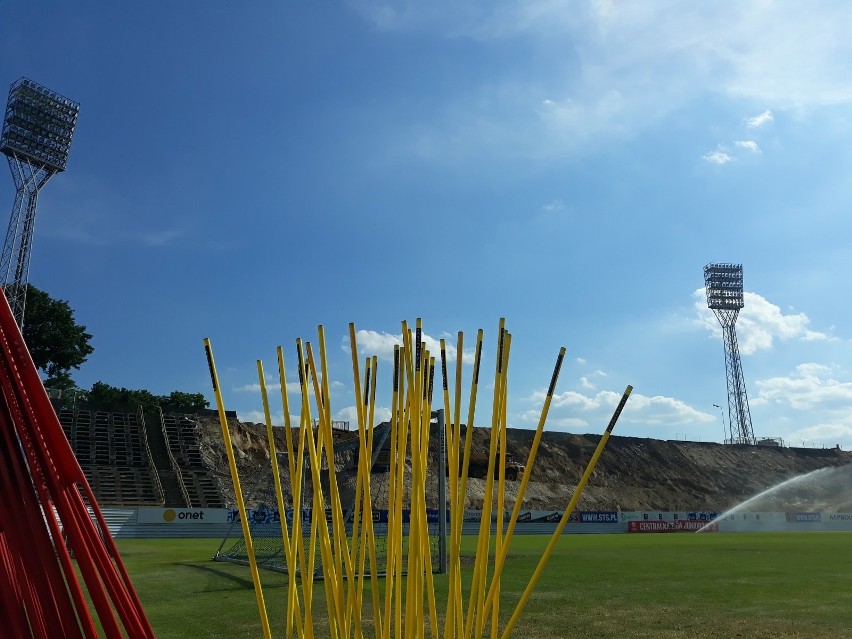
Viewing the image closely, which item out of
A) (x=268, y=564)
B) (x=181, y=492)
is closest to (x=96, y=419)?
(x=181, y=492)

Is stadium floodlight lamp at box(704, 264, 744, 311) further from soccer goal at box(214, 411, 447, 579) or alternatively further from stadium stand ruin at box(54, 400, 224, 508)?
stadium stand ruin at box(54, 400, 224, 508)

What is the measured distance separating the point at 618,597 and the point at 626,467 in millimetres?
61931

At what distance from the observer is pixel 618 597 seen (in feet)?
41.9

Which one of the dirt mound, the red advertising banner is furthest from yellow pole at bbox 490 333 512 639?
the dirt mound

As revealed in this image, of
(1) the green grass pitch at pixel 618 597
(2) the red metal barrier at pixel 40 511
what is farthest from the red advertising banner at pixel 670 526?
(2) the red metal barrier at pixel 40 511

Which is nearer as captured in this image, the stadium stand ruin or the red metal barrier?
the red metal barrier

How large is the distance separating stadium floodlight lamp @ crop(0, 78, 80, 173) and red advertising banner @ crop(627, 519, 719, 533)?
43027 mm

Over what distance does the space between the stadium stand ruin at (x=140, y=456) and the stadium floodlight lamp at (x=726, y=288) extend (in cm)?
5478

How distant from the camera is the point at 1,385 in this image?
3293 mm

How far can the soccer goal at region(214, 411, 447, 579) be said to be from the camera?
20.2 ft

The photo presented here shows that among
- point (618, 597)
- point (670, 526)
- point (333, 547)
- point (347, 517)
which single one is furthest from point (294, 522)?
point (670, 526)

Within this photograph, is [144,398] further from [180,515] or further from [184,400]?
[180,515]

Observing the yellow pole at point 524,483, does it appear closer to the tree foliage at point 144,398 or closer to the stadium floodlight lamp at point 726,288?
the tree foliage at point 144,398

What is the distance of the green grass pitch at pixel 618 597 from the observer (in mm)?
9711
